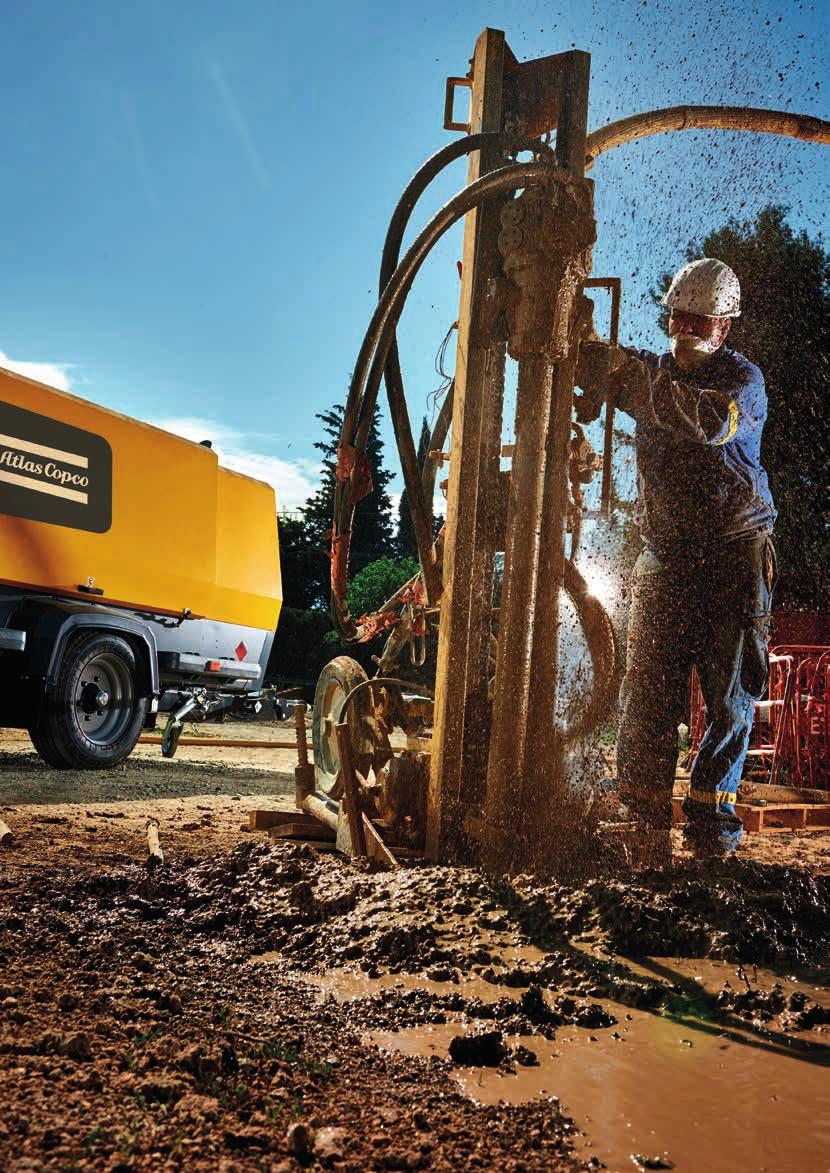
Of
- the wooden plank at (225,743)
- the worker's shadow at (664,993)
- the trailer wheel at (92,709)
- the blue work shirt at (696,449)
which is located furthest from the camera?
the wooden plank at (225,743)

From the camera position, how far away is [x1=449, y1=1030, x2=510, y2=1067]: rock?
230 cm

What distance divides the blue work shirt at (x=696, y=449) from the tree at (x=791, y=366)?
12364 millimetres

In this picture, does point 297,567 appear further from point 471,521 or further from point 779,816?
point 471,521

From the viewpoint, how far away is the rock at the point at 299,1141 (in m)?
1.76

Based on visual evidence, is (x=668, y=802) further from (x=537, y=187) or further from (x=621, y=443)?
(x=537, y=187)

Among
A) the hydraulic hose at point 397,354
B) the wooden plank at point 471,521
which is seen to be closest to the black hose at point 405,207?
the hydraulic hose at point 397,354

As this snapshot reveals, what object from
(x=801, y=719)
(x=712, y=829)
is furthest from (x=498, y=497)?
(x=801, y=719)

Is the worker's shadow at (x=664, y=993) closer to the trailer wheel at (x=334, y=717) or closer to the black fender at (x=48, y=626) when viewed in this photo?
the trailer wheel at (x=334, y=717)

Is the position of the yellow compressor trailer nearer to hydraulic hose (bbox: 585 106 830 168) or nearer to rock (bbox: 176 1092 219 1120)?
hydraulic hose (bbox: 585 106 830 168)

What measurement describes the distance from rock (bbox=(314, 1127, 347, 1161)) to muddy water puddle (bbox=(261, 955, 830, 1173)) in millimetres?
406

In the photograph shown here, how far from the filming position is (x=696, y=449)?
4461 millimetres

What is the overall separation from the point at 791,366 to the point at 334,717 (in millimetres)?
15243

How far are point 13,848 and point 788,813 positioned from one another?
4.81m

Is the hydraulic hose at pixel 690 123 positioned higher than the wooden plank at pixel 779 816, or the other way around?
the hydraulic hose at pixel 690 123
